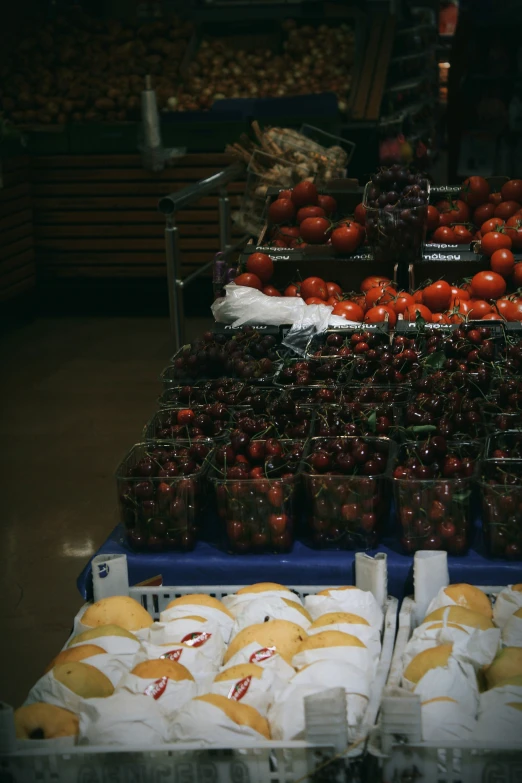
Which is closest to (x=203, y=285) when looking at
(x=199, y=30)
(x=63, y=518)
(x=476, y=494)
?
(x=199, y=30)

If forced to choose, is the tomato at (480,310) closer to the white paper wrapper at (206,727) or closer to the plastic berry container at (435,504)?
the plastic berry container at (435,504)

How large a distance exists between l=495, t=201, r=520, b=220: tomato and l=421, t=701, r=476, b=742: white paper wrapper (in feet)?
10.0

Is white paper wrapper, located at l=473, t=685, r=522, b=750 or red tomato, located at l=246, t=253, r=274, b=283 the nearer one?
white paper wrapper, located at l=473, t=685, r=522, b=750

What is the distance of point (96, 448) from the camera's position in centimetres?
526

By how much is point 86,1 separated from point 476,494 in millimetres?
8971

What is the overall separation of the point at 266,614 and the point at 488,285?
215cm

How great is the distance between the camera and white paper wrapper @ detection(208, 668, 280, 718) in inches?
69.3

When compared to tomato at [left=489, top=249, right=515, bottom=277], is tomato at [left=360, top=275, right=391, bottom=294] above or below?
below

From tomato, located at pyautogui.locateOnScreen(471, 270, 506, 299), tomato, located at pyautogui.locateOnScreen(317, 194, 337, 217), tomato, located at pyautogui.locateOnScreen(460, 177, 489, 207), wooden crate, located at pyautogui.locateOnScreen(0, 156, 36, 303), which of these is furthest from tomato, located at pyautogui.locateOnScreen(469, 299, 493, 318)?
wooden crate, located at pyautogui.locateOnScreen(0, 156, 36, 303)

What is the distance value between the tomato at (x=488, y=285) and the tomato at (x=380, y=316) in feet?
1.28

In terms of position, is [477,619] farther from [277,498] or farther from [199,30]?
[199,30]

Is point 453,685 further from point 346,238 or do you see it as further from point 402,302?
point 346,238

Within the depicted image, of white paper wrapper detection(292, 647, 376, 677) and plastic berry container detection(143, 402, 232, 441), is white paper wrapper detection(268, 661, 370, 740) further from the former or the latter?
plastic berry container detection(143, 402, 232, 441)

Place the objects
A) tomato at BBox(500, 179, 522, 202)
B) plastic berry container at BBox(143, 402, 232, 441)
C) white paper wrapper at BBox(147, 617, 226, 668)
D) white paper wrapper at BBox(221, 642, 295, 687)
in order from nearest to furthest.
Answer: white paper wrapper at BBox(221, 642, 295, 687), white paper wrapper at BBox(147, 617, 226, 668), plastic berry container at BBox(143, 402, 232, 441), tomato at BBox(500, 179, 522, 202)
